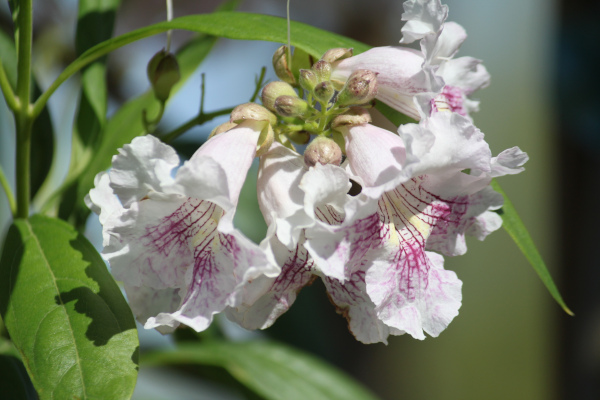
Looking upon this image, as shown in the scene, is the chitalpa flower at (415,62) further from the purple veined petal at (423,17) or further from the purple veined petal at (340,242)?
the purple veined petal at (340,242)

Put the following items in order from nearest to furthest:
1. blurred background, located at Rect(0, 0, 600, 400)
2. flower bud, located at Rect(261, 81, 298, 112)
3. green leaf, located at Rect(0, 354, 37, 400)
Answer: flower bud, located at Rect(261, 81, 298, 112) < green leaf, located at Rect(0, 354, 37, 400) < blurred background, located at Rect(0, 0, 600, 400)

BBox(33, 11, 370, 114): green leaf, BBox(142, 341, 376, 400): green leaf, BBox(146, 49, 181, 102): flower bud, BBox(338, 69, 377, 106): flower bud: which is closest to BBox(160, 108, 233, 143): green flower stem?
BBox(146, 49, 181, 102): flower bud

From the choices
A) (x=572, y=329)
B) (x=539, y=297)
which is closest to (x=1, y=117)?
(x=572, y=329)

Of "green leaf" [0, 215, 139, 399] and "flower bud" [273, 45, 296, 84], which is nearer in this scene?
"green leaf" [0, 215, 139, 399]

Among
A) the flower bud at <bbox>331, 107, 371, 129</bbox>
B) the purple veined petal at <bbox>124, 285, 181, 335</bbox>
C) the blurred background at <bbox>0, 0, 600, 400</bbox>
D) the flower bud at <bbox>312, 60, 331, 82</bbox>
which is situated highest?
the flower bud at <bbox>312, 60, 331, 82</bbox>

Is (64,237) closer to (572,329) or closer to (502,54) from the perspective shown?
(572,329)

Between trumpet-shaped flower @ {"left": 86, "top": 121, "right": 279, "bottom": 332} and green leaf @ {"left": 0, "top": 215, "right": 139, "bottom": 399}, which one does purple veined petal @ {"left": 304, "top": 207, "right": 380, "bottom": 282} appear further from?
green leaf @ {"left": 0, "top": 215, "right": 139, "bottom": 399}
